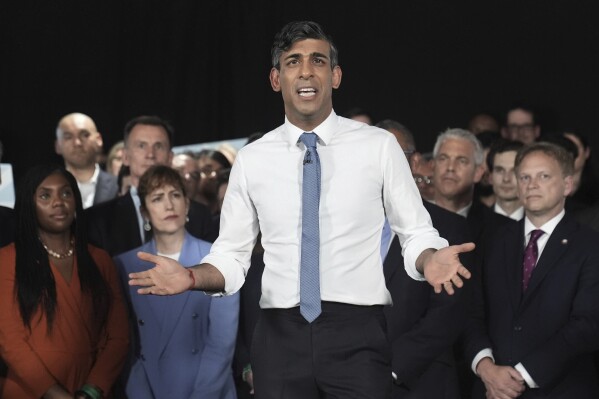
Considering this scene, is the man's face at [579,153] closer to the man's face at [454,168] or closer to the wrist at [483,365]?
the man's face at [454,168]

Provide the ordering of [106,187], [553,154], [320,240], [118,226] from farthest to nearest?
1. [106,187]
2. [118,226]
3. [553,154]
4. [320,240]

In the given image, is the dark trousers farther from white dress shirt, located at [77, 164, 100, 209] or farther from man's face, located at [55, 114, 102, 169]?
man's face, located at [55, 114, 102, 169]

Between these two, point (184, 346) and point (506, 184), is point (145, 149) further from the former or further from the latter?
point (506, 184)

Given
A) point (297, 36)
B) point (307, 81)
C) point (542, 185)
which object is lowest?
point (542, 185)

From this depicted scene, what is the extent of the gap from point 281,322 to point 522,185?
1.79m

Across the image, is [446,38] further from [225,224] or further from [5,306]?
[225,224]

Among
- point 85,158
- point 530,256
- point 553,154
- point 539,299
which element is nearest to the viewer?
point 539,299

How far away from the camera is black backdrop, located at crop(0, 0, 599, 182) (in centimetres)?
720

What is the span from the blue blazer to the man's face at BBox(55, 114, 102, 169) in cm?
209

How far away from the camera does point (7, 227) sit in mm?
5254

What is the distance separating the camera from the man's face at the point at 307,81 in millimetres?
3371

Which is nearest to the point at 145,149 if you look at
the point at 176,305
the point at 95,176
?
the point at 95,176

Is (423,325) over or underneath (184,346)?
over

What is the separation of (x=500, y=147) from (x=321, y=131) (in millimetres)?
2567
